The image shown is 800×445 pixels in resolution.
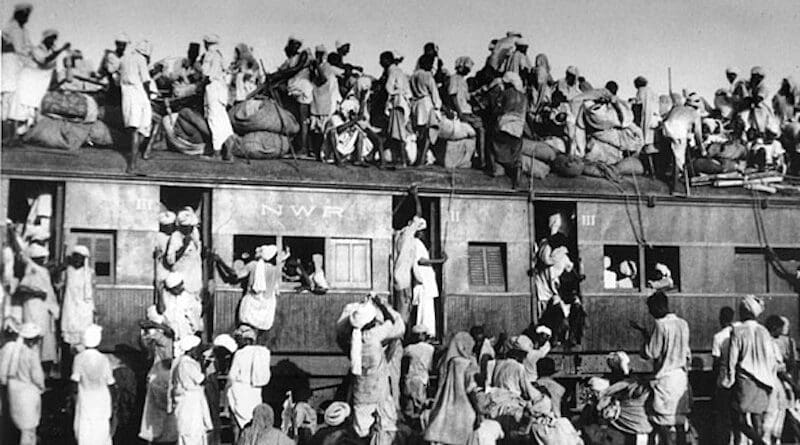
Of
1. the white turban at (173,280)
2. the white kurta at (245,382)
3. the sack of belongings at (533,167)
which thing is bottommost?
the white kurta at (245,382)

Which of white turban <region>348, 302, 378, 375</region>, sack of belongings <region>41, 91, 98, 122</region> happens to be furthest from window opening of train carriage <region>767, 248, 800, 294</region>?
sack of belongings <region>41, 91, 98, 122</region>

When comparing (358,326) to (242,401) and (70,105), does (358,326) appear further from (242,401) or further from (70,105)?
(70,105)

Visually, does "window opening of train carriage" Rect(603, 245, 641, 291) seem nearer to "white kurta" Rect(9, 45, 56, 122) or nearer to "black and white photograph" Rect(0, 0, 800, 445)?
"black and white photograph" Rect(0, 0, 800, 445)

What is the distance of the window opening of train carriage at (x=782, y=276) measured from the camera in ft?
55.6

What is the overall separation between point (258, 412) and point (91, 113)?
18.6 feet

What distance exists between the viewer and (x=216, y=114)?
49.3 feet

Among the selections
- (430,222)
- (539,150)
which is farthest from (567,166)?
(430,222)

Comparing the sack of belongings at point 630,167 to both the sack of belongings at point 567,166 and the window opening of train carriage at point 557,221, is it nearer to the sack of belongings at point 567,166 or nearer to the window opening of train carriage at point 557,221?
the sack of belongings at point 567,166

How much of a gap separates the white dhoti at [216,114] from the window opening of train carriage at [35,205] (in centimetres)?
221

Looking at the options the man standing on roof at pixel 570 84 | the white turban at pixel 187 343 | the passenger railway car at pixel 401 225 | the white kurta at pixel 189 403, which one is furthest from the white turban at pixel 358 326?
the man standing on roof at pixel 570 84

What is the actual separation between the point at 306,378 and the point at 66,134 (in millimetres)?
4473

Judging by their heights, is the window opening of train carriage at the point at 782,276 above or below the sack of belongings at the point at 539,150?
below

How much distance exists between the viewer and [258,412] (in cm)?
1080

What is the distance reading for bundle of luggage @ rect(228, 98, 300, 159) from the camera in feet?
50.2
